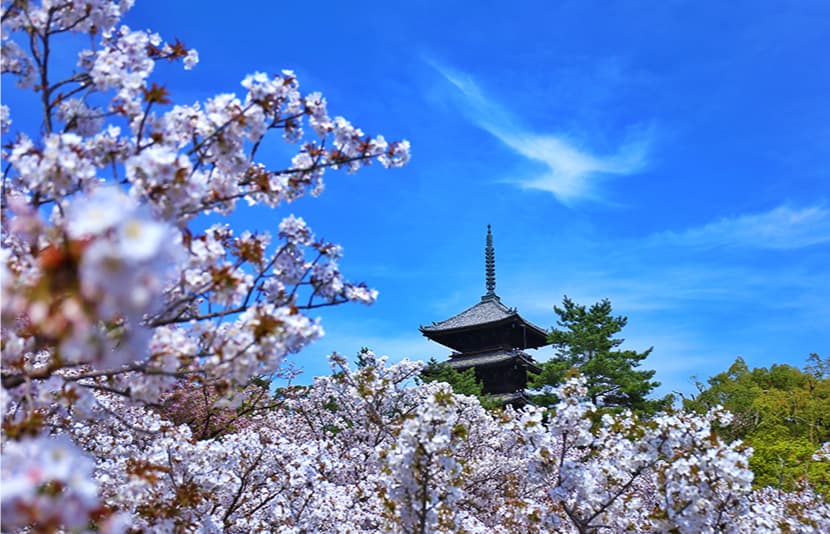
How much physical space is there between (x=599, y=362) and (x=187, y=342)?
26855mm

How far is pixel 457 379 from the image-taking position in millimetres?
28641

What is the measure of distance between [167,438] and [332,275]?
3.73m

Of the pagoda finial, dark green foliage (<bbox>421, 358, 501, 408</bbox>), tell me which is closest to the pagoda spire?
the pagoda finial

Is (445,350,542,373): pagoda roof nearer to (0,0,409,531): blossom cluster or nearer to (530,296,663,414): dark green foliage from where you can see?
(530,296,663,414): dark green foliage

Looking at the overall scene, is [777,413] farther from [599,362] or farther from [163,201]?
[163,201]

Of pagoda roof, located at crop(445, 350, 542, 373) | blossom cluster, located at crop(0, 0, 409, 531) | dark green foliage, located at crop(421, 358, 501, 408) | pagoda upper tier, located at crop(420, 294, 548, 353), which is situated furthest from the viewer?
pagoda upper tier, located at crop(420, 294, 548, 353)

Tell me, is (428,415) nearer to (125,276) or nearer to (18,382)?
(18,382)

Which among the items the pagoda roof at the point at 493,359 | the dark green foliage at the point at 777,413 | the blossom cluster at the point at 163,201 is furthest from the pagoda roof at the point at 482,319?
the blossom cluster at the point at 163,201

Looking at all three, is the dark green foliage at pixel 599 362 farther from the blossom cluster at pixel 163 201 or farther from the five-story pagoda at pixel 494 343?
the blossom cluster at pixel 163 201

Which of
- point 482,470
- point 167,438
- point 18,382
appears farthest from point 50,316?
point 482,470

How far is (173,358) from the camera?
149 inches

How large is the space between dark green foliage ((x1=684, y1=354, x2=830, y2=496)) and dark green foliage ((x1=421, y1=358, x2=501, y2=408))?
9538 millimetres

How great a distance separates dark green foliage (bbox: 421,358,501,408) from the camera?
2788 cm

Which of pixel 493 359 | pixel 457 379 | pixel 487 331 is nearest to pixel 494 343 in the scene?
pixel 487 331
